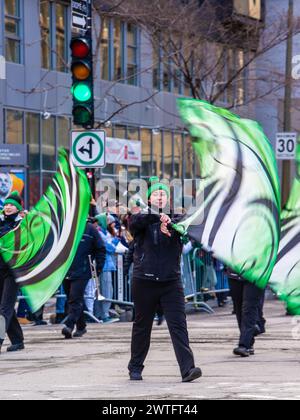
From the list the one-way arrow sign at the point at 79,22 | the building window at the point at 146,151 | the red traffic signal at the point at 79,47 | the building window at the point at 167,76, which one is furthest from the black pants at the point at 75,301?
the building window at the point at 146,151

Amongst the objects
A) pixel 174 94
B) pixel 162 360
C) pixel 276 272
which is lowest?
pixel 162 360

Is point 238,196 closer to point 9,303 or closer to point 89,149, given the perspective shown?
point 9,303

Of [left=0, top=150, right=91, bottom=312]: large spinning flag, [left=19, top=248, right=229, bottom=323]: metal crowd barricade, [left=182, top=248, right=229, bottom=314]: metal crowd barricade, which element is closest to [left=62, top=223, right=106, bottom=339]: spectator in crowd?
[left=0, top=150, right=91, bottom=312]: large spinning flag

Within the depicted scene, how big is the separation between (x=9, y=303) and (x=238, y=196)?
11.5 feet

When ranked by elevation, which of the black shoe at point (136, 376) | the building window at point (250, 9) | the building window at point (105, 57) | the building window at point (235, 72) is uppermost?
the building window at point (250, 9)

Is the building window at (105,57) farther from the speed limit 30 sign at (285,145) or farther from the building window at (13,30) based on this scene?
the speed limit 30 sign at (285,145)

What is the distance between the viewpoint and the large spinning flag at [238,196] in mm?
12414

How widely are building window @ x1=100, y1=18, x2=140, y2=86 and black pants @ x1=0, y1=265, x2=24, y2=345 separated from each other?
79.6 feet

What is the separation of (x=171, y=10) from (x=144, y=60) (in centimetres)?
948

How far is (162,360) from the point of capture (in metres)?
13.5

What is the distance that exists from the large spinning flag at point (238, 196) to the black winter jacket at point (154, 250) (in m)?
0.81
